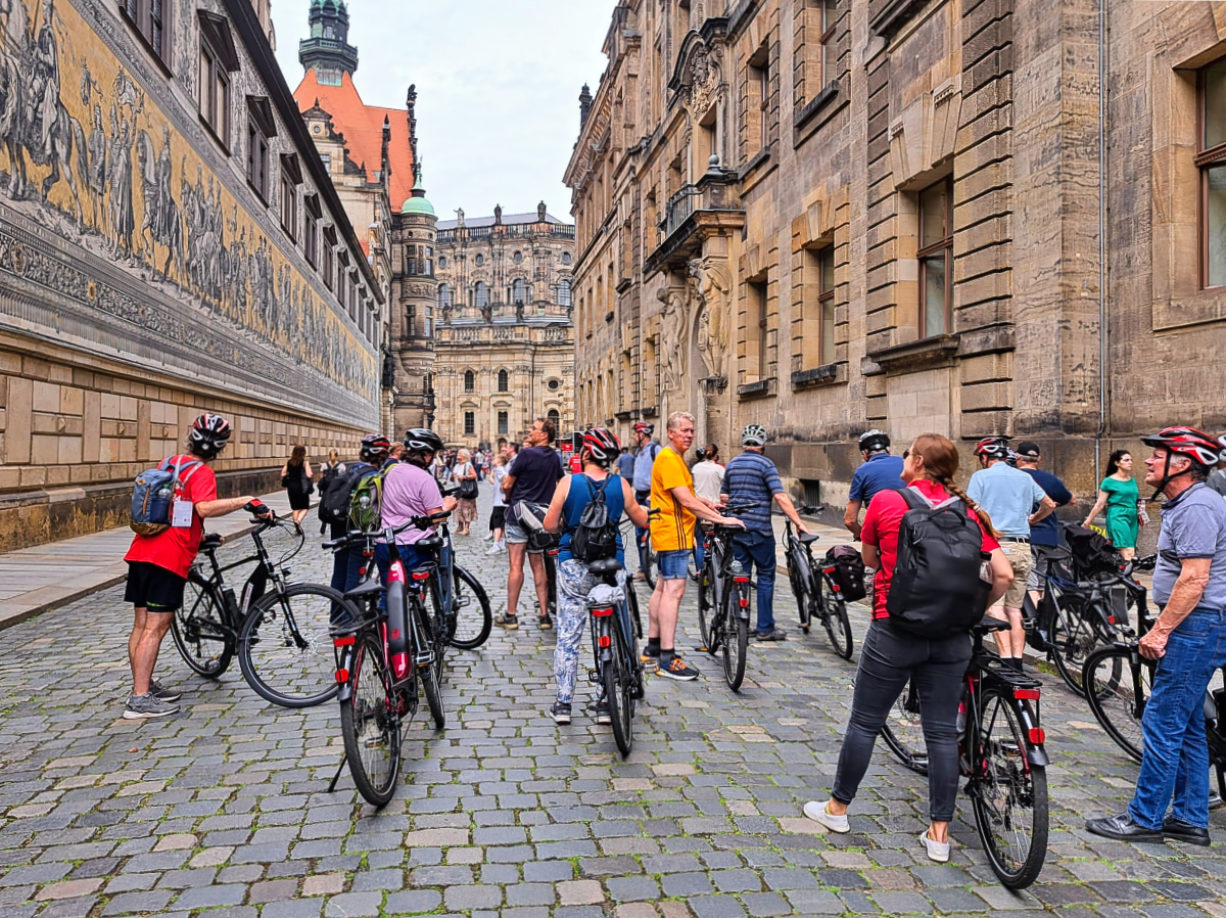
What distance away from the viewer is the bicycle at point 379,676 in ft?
13.1

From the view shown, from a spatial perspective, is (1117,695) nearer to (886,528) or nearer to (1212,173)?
(886,528)

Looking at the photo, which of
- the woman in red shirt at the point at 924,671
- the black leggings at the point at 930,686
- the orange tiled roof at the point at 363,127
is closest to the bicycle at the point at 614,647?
the woman in red shirt at the point at 924,671

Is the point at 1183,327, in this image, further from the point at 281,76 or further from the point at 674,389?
the point at 281,76

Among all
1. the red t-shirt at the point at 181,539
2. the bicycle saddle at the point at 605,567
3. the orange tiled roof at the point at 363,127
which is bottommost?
the bicycle saddle at the point at 605,567

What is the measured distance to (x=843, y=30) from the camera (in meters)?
16.3

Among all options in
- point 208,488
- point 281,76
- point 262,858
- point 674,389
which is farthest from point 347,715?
point 281,76

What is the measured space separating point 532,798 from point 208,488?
2834mm

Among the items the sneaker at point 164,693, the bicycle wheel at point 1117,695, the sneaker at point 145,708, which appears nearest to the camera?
the bicycle wheel at point 1117,695

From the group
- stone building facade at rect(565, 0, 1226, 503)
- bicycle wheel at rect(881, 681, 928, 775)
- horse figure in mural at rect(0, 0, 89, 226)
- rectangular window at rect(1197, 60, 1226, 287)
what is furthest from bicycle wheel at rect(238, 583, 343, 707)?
rectangular window at rect(1197, 60, 1226, 287)

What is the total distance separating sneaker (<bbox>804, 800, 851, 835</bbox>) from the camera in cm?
395

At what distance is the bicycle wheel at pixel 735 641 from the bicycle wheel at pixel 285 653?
2.56 meters

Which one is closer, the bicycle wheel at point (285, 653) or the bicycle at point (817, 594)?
the bicycle wheel at point (285, 653)

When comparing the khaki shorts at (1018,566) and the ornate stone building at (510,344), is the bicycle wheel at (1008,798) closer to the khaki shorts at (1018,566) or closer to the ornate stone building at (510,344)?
the khaki shorts at (1018,566)

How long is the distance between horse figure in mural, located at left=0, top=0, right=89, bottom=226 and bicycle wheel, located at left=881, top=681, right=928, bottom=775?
11.6 meters
